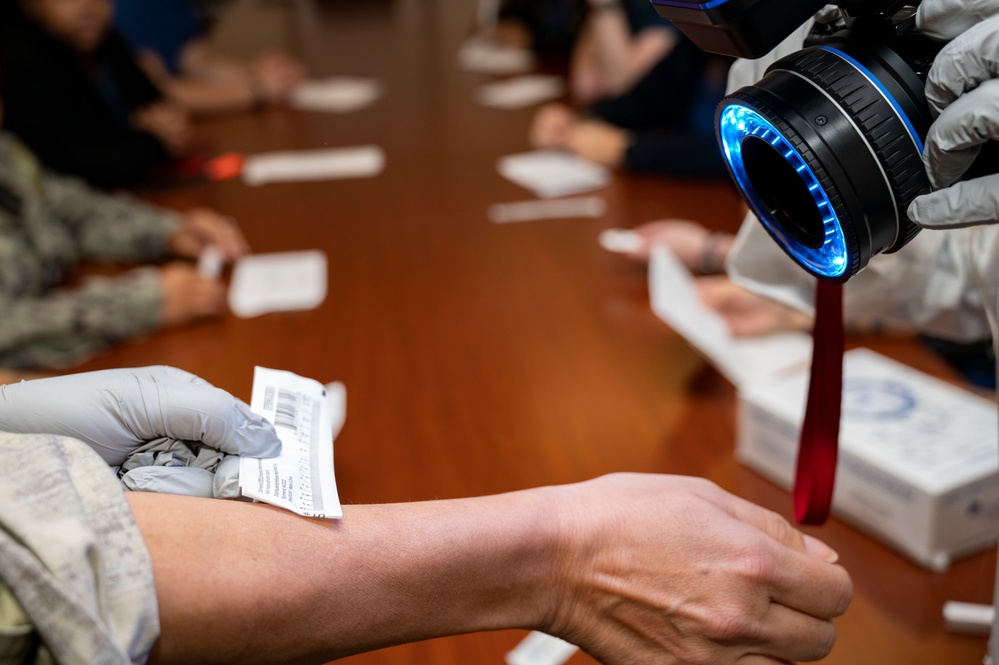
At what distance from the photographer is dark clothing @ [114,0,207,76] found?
3.37 meters

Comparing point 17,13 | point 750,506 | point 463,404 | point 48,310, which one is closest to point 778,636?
point 750,506

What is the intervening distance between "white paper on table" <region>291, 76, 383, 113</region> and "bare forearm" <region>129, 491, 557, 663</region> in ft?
6.88

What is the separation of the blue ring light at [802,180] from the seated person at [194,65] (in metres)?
2.32

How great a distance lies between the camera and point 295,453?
56cm

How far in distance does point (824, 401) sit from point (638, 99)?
168 centimetres

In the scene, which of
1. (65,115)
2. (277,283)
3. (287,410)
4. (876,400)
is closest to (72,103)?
(65,115)

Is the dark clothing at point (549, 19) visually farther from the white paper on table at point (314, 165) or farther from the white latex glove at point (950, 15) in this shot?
the white latex glove at point (950, 15)

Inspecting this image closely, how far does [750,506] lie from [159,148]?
1907 millimetres

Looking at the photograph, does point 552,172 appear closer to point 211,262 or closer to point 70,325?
point 211,262

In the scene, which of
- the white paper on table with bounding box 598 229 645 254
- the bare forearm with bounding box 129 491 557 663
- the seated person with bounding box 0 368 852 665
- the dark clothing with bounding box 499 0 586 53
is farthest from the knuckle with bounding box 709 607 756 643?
the dark clothing with bounding box 499 0 586 53

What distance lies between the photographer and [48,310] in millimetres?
1336

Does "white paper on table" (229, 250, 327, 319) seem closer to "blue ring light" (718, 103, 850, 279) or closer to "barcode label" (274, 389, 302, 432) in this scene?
"barcode label" (274, 389, 302, 432)

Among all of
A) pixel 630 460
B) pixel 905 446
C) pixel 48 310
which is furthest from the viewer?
pixel 48 310

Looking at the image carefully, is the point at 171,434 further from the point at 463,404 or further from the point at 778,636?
the point at 463,404
